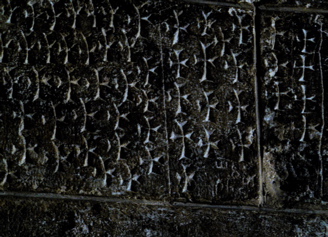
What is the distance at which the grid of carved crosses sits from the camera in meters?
1.43

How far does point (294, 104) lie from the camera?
4.92 feet

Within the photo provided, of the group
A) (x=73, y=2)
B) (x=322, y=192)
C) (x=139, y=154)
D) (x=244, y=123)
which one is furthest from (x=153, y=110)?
(x=322, y=192)

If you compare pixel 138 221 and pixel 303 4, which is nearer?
pixel 138 221

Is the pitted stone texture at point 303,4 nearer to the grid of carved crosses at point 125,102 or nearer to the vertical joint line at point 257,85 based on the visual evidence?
the vertical joint line at point 257,85

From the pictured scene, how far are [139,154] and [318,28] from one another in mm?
786

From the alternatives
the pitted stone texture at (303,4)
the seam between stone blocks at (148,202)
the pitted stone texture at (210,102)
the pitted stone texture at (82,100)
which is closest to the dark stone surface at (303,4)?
the pitted stone texture at (303,4)

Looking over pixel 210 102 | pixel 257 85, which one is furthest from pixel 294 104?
pixel 210 102

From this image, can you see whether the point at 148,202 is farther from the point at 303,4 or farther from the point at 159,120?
the point at 303,4

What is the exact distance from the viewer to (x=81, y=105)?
4.75ft

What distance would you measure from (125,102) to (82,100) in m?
0.15

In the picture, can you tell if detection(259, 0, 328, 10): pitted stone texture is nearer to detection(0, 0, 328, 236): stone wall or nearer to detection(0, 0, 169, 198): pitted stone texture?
detection(0, 0, 328, 236): stone wall

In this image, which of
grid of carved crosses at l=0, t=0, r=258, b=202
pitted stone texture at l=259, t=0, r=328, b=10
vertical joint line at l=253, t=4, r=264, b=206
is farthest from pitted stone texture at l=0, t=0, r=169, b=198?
pitted stone texture at l=259, t=0, r=328, b=10

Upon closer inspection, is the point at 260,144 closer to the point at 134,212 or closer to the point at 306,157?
the point at 306,157

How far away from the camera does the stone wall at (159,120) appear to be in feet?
4.68
